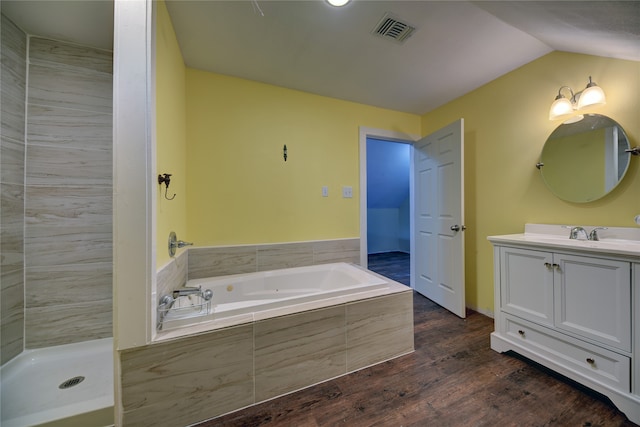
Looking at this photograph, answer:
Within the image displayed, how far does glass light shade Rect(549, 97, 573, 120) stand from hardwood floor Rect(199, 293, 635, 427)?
1.74 metres

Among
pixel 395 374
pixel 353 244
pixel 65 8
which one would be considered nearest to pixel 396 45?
pixel 353 244

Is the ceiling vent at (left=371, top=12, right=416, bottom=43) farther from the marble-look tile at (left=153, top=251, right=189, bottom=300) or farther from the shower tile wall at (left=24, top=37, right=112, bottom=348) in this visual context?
the marble-look tile at (left=153, top=251, right=189, bottom=300)

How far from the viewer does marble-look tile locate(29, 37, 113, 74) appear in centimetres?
135

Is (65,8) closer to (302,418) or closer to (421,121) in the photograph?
(302,418)

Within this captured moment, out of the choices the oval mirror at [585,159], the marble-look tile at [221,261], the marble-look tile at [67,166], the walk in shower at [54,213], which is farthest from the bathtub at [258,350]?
the oval mirror at [585,159]

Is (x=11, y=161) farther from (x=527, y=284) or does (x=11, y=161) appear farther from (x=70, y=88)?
(x=527, y=284)

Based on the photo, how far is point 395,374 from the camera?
54.6 inches

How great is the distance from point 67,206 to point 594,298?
3.15 metres

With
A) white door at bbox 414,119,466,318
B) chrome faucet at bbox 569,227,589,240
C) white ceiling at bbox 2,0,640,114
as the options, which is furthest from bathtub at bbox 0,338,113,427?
chrome faucet at bbox 569,227,589,240

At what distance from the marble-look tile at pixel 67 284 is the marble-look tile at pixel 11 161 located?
0.55 meters

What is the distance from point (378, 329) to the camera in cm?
148

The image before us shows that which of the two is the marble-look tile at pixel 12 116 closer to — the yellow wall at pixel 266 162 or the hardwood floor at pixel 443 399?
the yellow wall at pixel 266 162

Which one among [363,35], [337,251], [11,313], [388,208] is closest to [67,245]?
[11,313]

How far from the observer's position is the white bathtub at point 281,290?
48.0 inches
